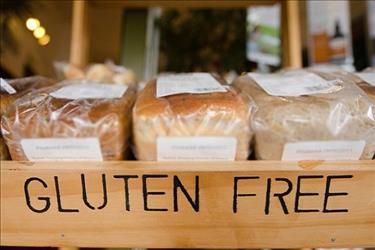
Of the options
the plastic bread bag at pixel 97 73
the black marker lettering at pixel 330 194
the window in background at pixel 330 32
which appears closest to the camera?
the black marker lettering at pixel 330 194

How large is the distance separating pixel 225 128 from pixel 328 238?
0.20m

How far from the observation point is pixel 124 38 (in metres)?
1.22

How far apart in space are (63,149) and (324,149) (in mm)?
353

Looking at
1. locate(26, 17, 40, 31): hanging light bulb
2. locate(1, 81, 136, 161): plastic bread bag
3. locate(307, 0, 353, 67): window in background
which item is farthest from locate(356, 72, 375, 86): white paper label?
locate(26, 17, 40, 31): hanging light bulb

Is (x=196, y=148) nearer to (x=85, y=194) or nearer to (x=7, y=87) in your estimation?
(x=85, y=194)

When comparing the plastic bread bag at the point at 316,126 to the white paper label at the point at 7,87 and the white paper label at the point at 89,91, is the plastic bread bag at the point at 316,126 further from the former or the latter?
the white paper label at the point at 7,87

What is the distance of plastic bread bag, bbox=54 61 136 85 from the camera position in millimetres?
855

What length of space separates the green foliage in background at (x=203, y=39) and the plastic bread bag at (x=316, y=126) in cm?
85

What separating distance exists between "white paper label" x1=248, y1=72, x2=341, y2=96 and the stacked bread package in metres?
0.37

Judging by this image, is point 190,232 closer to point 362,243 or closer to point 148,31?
point 362,243

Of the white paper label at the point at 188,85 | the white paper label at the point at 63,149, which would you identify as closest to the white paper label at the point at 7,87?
the white paper label at the point at 63,149

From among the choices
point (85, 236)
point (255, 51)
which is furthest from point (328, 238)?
point (255, 51)

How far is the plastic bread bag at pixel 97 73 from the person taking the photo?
2.81 feet

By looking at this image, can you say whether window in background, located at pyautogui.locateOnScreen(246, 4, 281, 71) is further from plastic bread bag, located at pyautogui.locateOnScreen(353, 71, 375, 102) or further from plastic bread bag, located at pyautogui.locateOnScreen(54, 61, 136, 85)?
plastic bread bag, located at pyautogui.locateOnScreen(353, 71, 375, 102)
